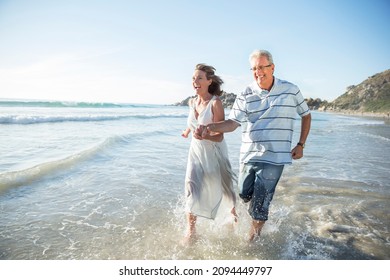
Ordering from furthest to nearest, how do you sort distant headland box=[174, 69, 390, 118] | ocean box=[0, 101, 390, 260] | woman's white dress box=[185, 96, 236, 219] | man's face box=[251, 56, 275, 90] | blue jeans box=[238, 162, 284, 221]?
distant headland box=[174, 69, 390, 118] → woman's white dress box=[185, 96, 236, 219] → ocean box=[0, 101, 390, 260] → blue jeans box=[238, 162, 284, 221] → man's face box=[251, 56, 275, 90]

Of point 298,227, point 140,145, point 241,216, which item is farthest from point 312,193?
point 140,145

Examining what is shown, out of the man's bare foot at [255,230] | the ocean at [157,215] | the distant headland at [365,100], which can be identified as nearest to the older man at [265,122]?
the man's bare foot at [255,230]

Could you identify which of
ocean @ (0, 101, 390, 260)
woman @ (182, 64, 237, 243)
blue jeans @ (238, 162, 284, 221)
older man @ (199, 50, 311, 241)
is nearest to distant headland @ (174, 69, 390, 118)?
ocean @ (0, 101, 390, 260)

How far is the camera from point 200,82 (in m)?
3.90

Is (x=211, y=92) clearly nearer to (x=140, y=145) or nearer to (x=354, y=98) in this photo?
(x=140, y=145)

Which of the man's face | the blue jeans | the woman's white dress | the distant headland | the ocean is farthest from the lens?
the distant headland

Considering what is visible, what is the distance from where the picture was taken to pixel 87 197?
606 cm

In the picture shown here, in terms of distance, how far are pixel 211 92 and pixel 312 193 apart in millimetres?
3935

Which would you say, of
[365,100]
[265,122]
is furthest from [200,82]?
[365,100]

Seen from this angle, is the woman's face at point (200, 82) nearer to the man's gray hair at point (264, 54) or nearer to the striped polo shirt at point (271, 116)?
the striped polo shirt at point (271, 116)

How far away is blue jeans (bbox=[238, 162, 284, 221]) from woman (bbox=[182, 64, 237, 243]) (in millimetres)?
301

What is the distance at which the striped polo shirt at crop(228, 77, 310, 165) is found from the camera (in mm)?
3549

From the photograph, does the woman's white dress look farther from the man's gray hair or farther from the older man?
the man's gray hair
